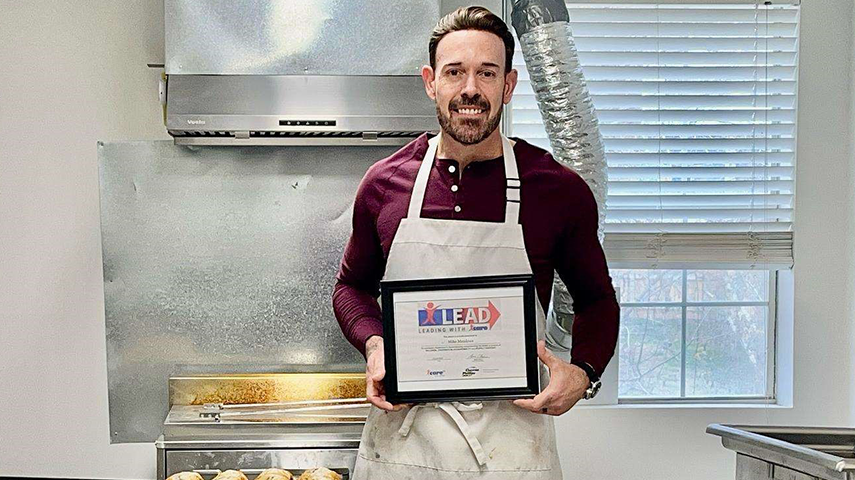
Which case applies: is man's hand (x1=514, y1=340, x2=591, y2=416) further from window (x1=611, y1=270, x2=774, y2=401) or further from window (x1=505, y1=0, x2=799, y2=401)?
window (x1=611, y1=270, x2=774, y2=401)

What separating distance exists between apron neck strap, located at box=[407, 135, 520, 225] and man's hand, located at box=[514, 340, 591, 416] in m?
0.28

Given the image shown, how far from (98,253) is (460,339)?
156 centimetres

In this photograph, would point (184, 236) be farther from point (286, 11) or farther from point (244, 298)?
point (286, 11)

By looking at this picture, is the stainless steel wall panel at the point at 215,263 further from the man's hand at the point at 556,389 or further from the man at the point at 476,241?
the man's hand at the point at 556,389

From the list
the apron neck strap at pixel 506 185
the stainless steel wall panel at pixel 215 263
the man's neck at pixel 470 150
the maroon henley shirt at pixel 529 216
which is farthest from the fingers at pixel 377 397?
the stainless steel wall panel at pixel 215 263

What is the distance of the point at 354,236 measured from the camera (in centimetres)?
220

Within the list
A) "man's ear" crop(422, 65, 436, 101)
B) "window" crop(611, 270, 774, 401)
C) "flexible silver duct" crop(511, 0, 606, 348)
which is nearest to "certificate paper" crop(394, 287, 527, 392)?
"man's ear" crop(422, 65, 436, 101)

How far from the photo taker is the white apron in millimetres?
2002

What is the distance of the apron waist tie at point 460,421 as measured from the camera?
1.98 meters

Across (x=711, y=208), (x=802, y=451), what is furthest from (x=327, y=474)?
(x=711, y=208)

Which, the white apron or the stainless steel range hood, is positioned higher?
the stainless steel range hood

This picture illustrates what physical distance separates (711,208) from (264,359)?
4.85ft

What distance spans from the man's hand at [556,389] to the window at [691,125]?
3.80 feet

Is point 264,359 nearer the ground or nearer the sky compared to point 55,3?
nearer the ground
